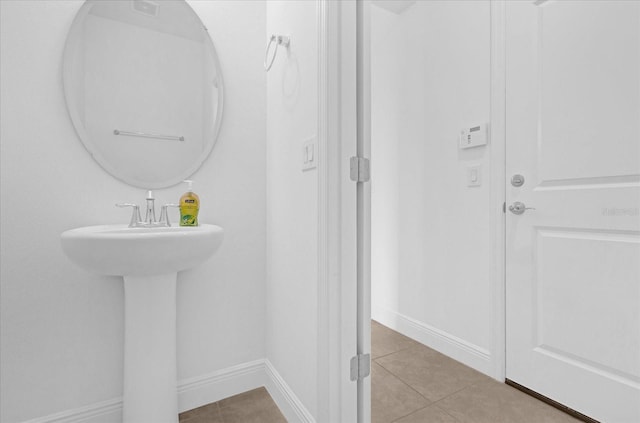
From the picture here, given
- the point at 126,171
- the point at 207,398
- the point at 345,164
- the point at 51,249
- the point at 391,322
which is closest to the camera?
the point at 345,164

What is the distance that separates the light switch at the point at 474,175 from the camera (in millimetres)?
1697

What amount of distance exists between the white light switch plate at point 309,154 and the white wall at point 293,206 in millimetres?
25

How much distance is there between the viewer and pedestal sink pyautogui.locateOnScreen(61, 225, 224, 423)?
0.97 m

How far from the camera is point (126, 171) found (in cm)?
133

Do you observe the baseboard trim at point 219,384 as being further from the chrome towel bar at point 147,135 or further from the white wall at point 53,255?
the chrome towel bar at point 147,135

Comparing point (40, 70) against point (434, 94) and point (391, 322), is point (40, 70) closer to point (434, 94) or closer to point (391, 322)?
point (434, 94)

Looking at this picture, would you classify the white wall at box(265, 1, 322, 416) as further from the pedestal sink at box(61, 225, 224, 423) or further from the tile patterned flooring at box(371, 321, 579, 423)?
the tile patterned flooring at box(371, 321, 579, 423)

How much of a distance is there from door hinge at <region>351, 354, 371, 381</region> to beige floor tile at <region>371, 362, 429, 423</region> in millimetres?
358

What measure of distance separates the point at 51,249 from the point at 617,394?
224cm

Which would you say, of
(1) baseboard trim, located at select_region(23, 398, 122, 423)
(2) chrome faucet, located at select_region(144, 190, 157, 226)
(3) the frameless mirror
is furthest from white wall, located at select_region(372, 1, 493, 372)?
(1) baseboard trim, located at select_region(23, 398, 122, 423)

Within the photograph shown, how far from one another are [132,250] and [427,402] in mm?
1389

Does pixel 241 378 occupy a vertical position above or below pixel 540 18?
below

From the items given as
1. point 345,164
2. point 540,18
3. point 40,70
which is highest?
point 540,18

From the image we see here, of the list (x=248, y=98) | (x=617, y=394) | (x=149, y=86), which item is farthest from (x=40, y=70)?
(x=617, y=394)
